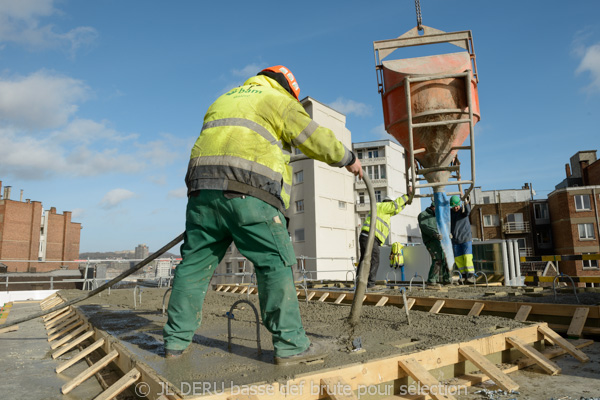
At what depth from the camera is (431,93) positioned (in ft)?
20.5

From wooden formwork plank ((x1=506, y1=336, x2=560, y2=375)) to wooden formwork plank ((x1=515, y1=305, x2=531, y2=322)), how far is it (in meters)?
1.59

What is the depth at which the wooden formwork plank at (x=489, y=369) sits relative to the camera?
8.64 feet

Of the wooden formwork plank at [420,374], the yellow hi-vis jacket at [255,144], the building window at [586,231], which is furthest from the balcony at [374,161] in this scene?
the wooden formwork plank at [420,374]

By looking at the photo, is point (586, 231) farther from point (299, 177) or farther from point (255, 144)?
point (255, 144)

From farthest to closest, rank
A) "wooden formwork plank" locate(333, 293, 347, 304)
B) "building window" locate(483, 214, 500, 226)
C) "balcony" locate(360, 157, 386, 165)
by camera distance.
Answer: "balcony" locate(360, 157, 386, 165), "building window" locate(483, 214, 500, 226), "wooden formwork plank" locate(333, 293, 347, 304)

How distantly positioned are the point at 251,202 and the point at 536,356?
2.62 m

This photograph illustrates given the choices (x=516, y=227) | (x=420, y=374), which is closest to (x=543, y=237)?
(x=516, y=227)

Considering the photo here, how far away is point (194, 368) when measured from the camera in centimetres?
251

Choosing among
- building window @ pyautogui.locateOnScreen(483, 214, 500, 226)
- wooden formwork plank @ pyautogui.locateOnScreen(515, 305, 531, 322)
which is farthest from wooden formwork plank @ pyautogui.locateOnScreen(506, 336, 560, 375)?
building window @ pyautogui.locateOnScreen(483, 214, 500, 226)

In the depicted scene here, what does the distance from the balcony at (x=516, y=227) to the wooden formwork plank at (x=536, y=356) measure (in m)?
47.9

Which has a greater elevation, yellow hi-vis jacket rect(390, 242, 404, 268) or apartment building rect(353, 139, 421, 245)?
apartment building rect(353, 139, 421, 245)

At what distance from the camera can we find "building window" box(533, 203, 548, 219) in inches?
1783

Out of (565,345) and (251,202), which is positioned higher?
(251,202)

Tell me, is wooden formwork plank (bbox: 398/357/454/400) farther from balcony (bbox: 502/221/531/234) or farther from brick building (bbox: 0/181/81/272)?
brick building (bbox: 0/181/81/272)
